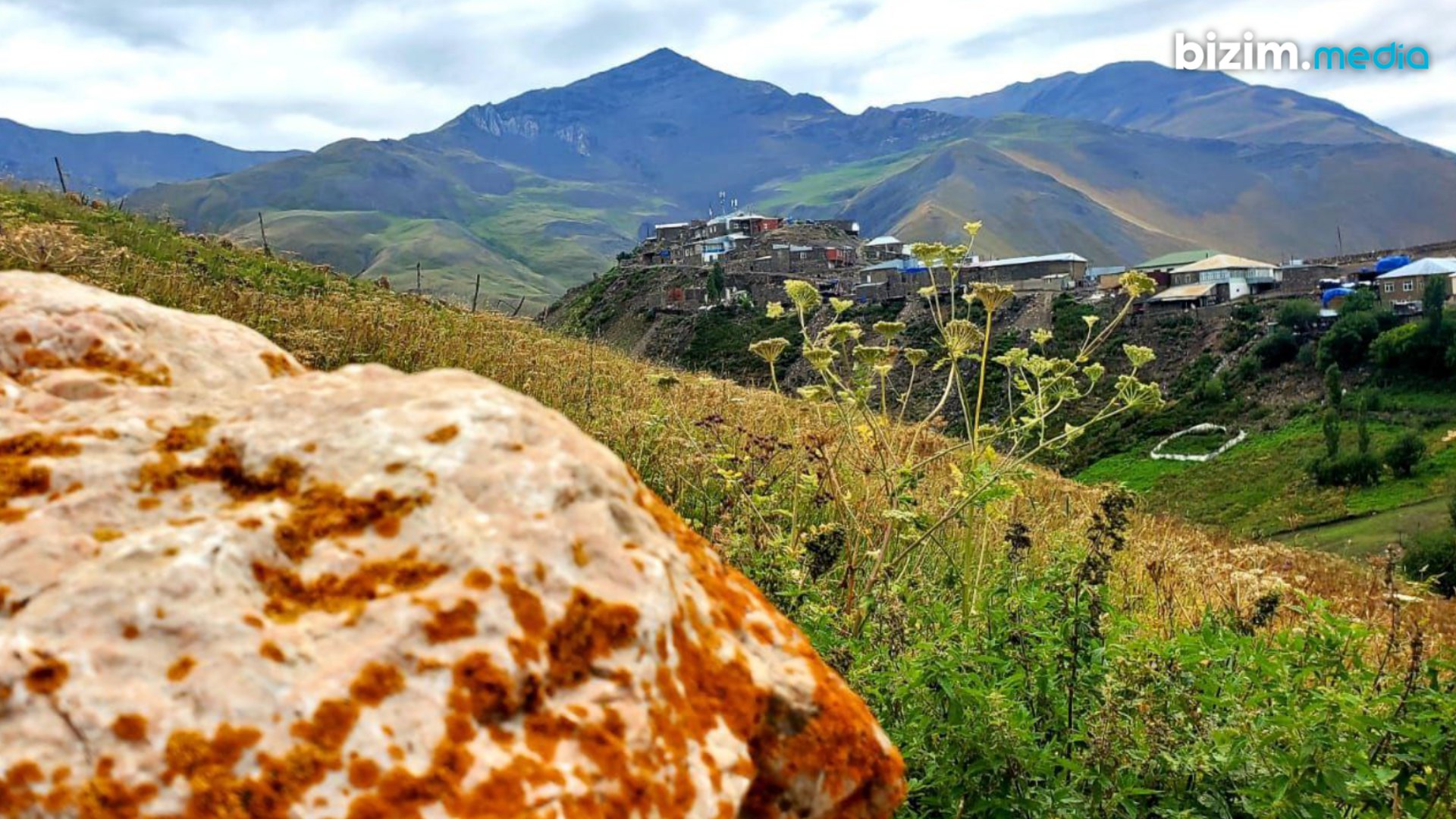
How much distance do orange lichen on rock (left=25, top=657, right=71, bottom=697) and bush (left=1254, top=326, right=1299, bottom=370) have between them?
71.4 m

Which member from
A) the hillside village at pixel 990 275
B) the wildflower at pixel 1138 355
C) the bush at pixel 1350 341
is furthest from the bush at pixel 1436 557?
the hillside village at pixel 990 275

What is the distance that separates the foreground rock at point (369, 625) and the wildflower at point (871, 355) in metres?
2.54

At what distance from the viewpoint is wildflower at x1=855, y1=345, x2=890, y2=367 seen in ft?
15.6

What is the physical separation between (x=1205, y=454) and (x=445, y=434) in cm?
5967

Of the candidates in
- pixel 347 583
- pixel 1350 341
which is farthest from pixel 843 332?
pixel 1350 341

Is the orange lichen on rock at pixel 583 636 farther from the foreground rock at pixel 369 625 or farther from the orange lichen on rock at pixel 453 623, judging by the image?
the orange lichen on rock at pixel 453 623

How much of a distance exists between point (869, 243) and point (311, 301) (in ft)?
354

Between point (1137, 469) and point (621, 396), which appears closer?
point (621, 396)

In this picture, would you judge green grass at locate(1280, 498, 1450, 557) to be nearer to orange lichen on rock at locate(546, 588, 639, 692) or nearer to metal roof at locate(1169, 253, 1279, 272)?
orange lichen on rock at locate(546, 588, 639, 692)

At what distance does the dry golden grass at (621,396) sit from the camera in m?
6.53

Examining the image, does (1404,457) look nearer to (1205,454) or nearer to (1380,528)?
(1205,454)

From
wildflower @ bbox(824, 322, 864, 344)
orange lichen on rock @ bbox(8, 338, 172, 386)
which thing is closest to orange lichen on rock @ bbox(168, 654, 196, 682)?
orange lichen on rock @ bbox(8, 338, 172, 386)

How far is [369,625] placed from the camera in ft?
5.81

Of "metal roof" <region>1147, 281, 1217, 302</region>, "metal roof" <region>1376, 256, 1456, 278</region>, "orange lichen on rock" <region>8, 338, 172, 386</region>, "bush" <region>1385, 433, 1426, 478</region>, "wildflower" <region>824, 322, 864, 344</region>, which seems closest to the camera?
"orange lichen on rock" <region>8, 338, 172, 386</region>
